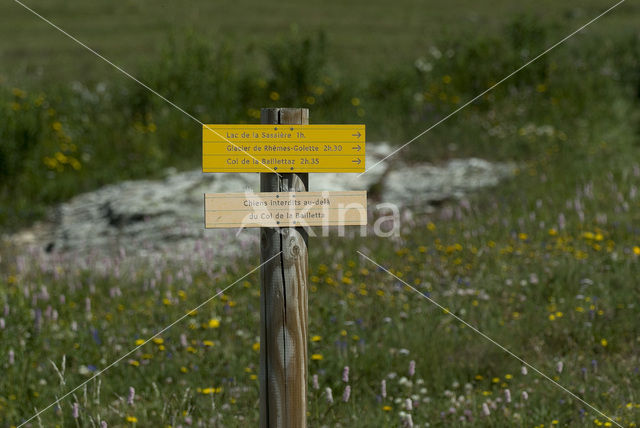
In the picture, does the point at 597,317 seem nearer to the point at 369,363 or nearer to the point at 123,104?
the point at 369,363

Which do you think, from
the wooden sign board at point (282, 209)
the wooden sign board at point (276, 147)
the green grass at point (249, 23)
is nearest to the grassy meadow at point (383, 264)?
the wooden sign board at point (282, 209)

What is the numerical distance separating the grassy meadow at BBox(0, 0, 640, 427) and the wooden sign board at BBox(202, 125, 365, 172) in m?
1.39

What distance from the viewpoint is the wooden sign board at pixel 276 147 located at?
342 cm

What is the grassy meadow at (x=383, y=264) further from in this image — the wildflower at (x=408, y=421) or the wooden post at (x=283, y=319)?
the wooden post at (x=283, y=319)

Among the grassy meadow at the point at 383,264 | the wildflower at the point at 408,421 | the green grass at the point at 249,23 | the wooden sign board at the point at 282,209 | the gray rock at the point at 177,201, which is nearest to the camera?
the wooden sign board at the point at 282,209

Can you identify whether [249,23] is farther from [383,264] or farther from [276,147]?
[276,147]

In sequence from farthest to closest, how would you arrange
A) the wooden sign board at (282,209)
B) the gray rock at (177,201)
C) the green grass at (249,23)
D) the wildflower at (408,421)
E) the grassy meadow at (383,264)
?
1. the green grass at (249,23)
2. the gray rock at (177,201)
3. the grassy meadow at (383,264)
4. the wildflower at (408,421)
5. the wooden sign board at (282,209)

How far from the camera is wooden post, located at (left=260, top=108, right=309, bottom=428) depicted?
345 centimetres

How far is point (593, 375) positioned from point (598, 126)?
285 inches

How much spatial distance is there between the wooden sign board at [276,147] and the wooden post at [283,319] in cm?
7

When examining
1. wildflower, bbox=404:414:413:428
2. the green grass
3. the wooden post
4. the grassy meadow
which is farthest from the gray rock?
the green grass

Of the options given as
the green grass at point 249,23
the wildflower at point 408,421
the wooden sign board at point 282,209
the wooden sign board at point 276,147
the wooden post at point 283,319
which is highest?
A: the green grass at point 249,23

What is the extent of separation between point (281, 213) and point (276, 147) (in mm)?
353

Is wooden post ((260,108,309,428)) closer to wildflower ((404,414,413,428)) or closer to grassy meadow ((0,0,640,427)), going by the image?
grassy meadow ((0,0,640,427))
